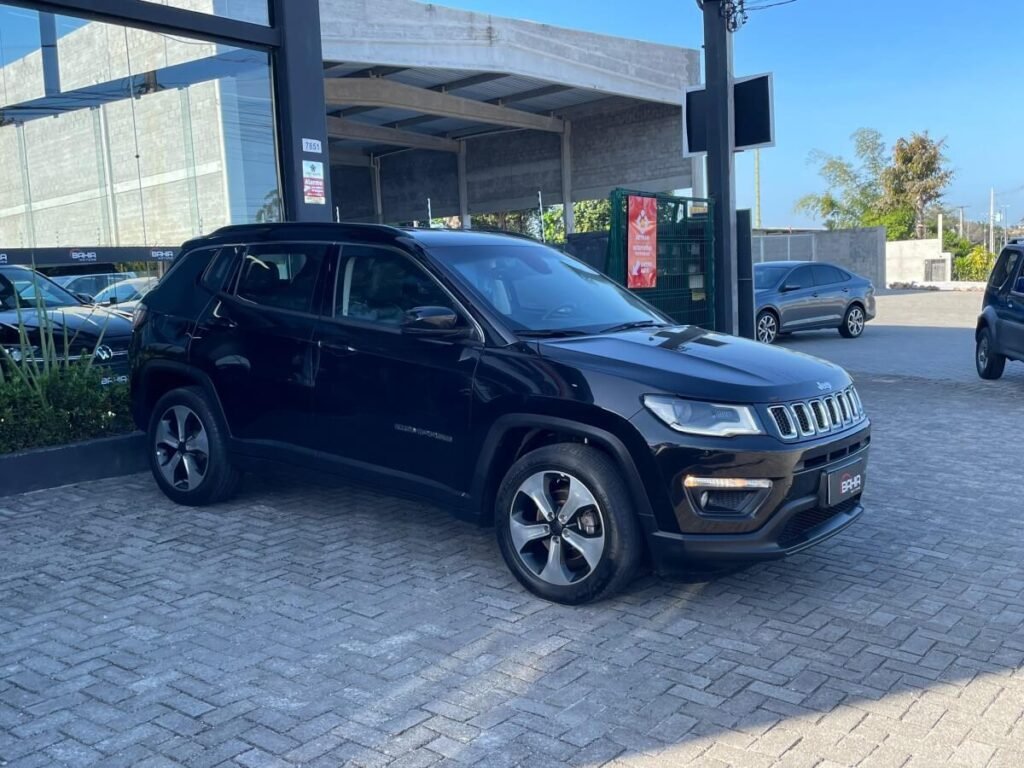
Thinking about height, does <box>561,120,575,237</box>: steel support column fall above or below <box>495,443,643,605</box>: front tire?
above

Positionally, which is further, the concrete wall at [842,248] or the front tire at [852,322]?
the concrete wall at [842,248]

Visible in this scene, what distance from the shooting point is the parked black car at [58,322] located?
766 centimetres

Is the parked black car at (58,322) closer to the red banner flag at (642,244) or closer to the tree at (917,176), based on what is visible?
the red banner flag at (642,244)

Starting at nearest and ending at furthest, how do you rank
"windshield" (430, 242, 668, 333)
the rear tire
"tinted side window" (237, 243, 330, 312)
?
"windshield" (430, 242, 668, 333) → "tinted side window" (237, 243, 330, 312) → the rear tire

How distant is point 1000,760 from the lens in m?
3.20

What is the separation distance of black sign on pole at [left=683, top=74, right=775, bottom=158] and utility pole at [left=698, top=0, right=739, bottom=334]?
13cm

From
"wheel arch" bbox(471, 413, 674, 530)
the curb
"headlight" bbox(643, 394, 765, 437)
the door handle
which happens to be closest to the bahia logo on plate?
"headlight" bbox(643, 394, 765, 437)

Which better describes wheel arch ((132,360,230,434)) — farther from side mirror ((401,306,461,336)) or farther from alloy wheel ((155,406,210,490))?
side mirror ((401,306,461,336))

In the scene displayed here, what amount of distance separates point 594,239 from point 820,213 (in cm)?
5704

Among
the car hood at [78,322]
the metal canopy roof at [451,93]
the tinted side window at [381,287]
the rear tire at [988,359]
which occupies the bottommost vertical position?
the rear tire at [988,359]

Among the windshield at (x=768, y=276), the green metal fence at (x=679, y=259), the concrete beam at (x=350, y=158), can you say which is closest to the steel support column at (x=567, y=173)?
the concrete beam at (x=350, y=158)

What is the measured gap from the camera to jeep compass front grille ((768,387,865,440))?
4.33 meters

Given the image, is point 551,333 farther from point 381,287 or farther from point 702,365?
point 381,287

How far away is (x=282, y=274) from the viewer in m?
5.85
